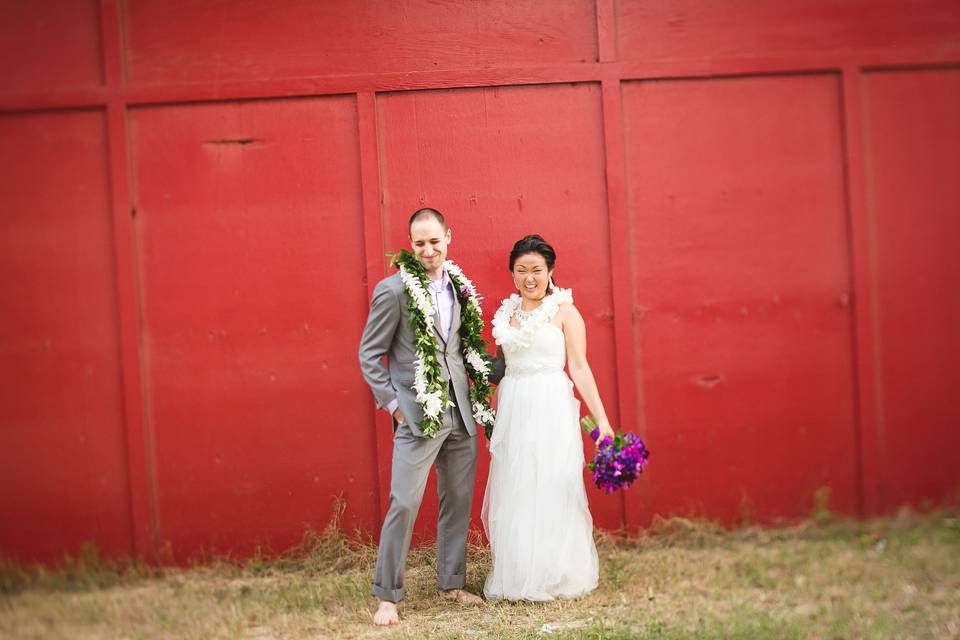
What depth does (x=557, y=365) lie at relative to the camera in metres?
4.82

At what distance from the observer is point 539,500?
470 centimetres

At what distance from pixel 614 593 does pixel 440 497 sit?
1.12 meters

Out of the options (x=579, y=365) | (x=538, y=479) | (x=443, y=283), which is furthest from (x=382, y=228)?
(x=538, y=479)

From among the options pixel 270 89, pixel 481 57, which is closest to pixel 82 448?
pixel 270 89

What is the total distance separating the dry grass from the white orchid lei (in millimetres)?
1096

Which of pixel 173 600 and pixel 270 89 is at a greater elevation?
pixel 270 89

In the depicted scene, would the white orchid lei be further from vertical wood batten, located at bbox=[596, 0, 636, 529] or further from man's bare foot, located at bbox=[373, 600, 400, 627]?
vertical wood batten, located at bbox=[596, 0, 636, 529]

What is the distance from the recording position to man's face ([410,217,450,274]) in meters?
4.58

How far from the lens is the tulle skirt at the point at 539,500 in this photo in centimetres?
469

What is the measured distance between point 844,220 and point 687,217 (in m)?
1.10

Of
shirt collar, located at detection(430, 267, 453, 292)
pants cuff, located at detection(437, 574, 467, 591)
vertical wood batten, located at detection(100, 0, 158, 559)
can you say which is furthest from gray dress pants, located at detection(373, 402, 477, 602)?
vertical wood batten, located at detection(100, 0, 158, 559)

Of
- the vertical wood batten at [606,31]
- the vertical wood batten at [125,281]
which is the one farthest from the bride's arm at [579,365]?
the vertical wood batten at [125,281]

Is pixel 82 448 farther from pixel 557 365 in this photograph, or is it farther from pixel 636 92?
pixel 636 92

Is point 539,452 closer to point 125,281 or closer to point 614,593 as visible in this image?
point 614,593
